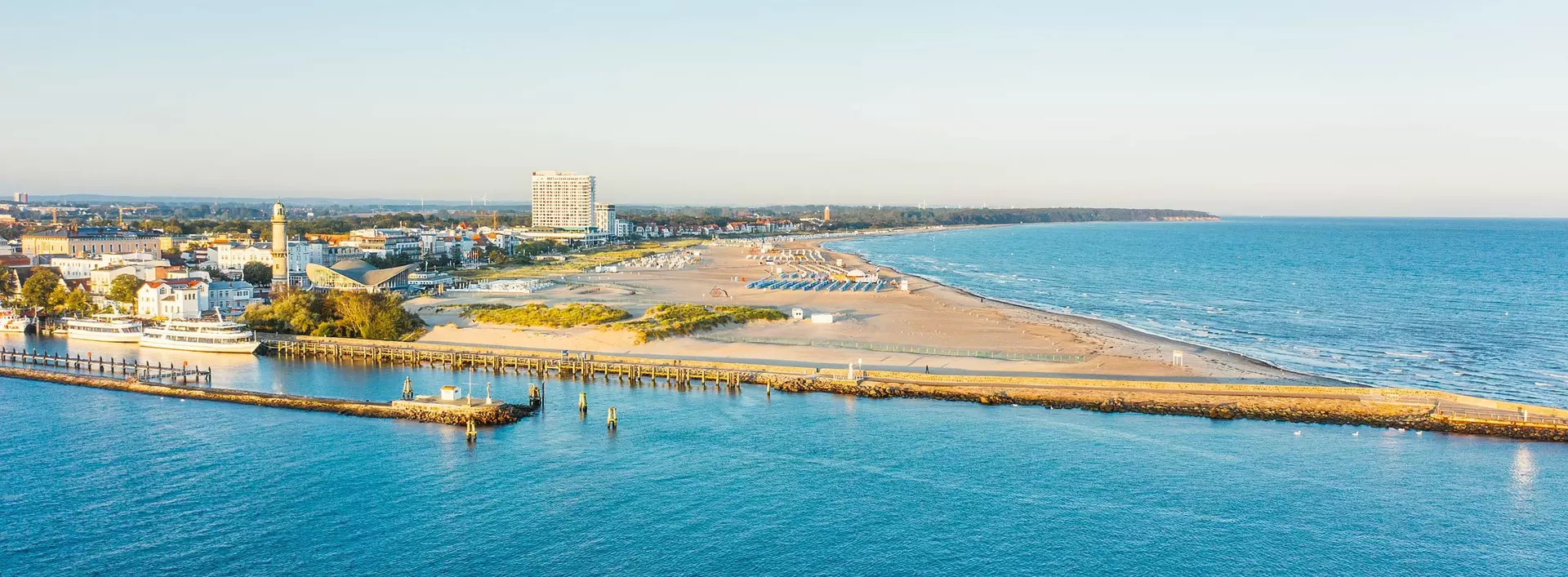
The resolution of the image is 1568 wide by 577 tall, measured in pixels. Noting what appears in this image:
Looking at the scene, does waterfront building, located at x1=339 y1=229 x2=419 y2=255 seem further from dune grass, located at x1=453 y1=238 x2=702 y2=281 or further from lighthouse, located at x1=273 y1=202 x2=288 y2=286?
lighthouse, located at x1=273 y1=202 x2=288 y2=286

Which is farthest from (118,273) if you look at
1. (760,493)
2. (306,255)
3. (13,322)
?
(760,493)

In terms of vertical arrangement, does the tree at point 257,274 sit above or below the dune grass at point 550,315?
above

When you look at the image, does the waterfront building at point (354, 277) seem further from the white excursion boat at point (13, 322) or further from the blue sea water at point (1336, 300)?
the blue sea water at point (1336, 300)

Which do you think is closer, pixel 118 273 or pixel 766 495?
pixel 766 495

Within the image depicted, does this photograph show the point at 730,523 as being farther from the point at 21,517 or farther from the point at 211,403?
the point at 211,403

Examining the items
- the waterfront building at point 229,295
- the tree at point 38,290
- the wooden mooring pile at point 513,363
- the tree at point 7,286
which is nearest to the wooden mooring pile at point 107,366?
the wooden mooring pile at point 513,363

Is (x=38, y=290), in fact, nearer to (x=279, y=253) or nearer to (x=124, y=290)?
(x=124, y=290)
